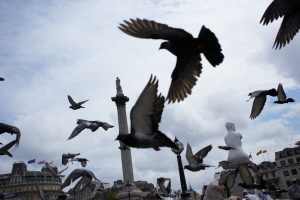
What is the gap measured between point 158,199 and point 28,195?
83529mm

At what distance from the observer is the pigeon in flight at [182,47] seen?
3518mm

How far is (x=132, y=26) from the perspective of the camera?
3.51 m

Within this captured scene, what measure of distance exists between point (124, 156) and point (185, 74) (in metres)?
42.3

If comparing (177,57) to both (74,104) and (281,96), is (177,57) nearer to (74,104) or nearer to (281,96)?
(281,96)

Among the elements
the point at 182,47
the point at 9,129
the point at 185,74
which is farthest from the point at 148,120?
the point at 9,129

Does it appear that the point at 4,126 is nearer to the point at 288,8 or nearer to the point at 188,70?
the point at 188,70

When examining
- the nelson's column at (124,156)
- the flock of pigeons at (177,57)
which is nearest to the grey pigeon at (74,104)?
the flock of pigeons at (177,57)

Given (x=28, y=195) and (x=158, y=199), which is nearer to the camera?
(x=158, y=199)

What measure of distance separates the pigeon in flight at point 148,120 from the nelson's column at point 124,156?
37558 millimetres

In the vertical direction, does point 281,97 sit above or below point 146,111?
above

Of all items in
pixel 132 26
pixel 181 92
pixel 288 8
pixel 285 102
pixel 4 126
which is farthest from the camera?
pixel 285 102

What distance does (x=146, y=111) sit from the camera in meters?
3.52

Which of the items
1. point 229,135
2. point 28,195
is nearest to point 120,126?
point 229,135

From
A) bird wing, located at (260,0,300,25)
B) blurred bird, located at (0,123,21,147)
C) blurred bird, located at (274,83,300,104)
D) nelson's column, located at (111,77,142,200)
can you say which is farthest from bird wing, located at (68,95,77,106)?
nelson's column, located at (111,77,142,200)
